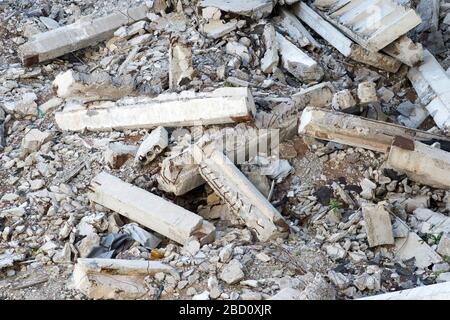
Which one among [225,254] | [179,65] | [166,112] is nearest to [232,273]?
[225,254]

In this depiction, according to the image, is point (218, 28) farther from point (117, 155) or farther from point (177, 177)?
point (177, 177)

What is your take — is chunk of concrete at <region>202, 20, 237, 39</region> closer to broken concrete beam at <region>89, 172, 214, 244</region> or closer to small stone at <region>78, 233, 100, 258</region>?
broken concrete beam at <region>89, 172, 214, 244</region>

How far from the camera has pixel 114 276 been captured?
13.9 feet

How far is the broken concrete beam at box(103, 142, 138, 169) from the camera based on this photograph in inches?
215

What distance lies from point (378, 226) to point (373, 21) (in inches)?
96.9

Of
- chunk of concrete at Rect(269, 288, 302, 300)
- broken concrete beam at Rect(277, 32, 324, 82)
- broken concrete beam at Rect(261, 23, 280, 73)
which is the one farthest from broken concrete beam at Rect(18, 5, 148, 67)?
chunk of concrete at Rect(269, 288, 302, 300)

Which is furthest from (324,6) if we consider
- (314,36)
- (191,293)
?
(191,293)

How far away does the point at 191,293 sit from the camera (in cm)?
417

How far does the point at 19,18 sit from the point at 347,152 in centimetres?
416

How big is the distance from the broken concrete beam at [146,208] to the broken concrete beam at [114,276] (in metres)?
0.53

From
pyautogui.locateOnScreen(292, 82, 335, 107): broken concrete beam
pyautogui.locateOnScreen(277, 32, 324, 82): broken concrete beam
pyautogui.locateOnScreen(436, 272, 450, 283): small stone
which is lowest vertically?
pyautogui.locateOnScreen(436, 272, 450, 283): small stone

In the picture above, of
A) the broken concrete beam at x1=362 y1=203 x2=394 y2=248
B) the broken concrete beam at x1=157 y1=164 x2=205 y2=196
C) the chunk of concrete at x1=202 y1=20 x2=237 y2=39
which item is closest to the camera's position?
the broken concrete beam at x1=362 y1=203 x2=394 y2=248

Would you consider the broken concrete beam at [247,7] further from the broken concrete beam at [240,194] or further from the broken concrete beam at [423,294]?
the broken concrete beam at [423,294]

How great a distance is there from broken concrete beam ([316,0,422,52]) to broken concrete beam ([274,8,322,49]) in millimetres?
280
